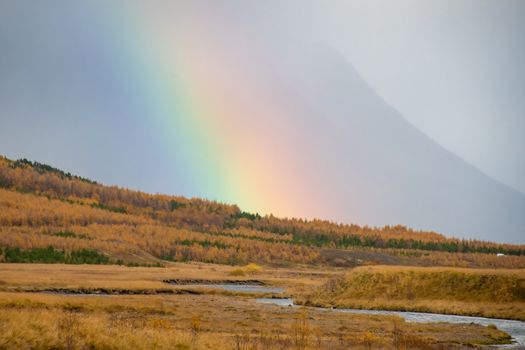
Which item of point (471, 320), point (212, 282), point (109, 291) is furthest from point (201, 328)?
point (212, 282)

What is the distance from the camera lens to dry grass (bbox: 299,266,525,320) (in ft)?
196

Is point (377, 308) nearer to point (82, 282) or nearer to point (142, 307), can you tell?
point (142, 307)

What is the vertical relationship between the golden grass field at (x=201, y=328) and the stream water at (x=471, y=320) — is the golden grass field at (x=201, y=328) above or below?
below

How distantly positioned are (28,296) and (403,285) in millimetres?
30381

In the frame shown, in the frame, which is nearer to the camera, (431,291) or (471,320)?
(471,320)

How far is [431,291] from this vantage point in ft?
215

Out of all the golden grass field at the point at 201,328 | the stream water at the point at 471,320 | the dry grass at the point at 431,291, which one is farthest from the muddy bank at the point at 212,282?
the stream water at the point at 471,320

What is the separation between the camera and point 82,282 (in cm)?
8688

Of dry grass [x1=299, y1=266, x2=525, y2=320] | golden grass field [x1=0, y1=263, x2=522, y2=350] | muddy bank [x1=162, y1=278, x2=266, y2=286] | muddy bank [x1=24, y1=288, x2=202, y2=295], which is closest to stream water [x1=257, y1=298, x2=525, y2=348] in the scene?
dry grass [x1=299, y1=266, x2=525, y2=320]

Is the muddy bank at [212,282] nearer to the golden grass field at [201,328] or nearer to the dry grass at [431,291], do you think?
the golden grass field at [201,328]

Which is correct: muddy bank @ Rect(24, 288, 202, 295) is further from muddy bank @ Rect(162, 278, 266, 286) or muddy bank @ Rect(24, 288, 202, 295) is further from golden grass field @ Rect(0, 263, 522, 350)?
muddy bank @ Rect(162, 278, 266, 286)

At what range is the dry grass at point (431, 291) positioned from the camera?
59.9 metres

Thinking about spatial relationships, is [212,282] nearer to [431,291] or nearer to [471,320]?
[431,291]

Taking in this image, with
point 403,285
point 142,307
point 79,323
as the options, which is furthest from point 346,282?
point 79,323
